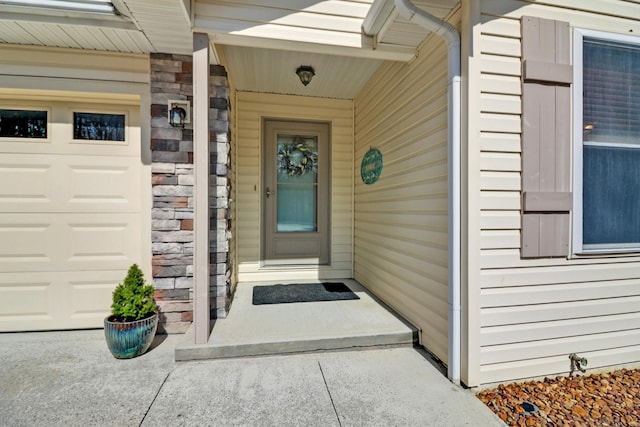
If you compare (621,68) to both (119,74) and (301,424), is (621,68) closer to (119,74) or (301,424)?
(301,424)

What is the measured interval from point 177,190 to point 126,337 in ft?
3.95

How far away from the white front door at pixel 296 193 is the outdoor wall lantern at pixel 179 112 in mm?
1479

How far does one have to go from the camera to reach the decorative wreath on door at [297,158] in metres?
4.13

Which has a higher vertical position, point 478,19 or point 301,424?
point 478,19

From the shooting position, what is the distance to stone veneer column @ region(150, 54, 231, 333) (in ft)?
8.61

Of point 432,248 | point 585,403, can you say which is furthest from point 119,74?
point 585,403

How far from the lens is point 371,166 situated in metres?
3.52

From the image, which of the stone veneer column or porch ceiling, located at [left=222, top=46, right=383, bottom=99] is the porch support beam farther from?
porch ceiling, located at [left=222, top=46, right=383, bottom=99]

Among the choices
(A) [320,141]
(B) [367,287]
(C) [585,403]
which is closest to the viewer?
(C) [585,403]

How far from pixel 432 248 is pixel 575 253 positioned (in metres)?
0.94

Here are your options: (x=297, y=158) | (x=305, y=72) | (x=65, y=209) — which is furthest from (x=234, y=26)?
(x=65, y=209)

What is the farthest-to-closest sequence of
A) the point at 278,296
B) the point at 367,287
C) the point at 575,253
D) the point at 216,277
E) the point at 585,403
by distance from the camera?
1. the point at 367,287
2. the point at 278,296
3. the point at 216,277
4. the point at 575,253
5. the point at 585,403

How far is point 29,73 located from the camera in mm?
2523

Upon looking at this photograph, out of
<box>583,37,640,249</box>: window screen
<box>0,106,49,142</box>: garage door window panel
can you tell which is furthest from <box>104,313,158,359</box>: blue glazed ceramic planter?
<box>583,37,640,249</box>: window screen
